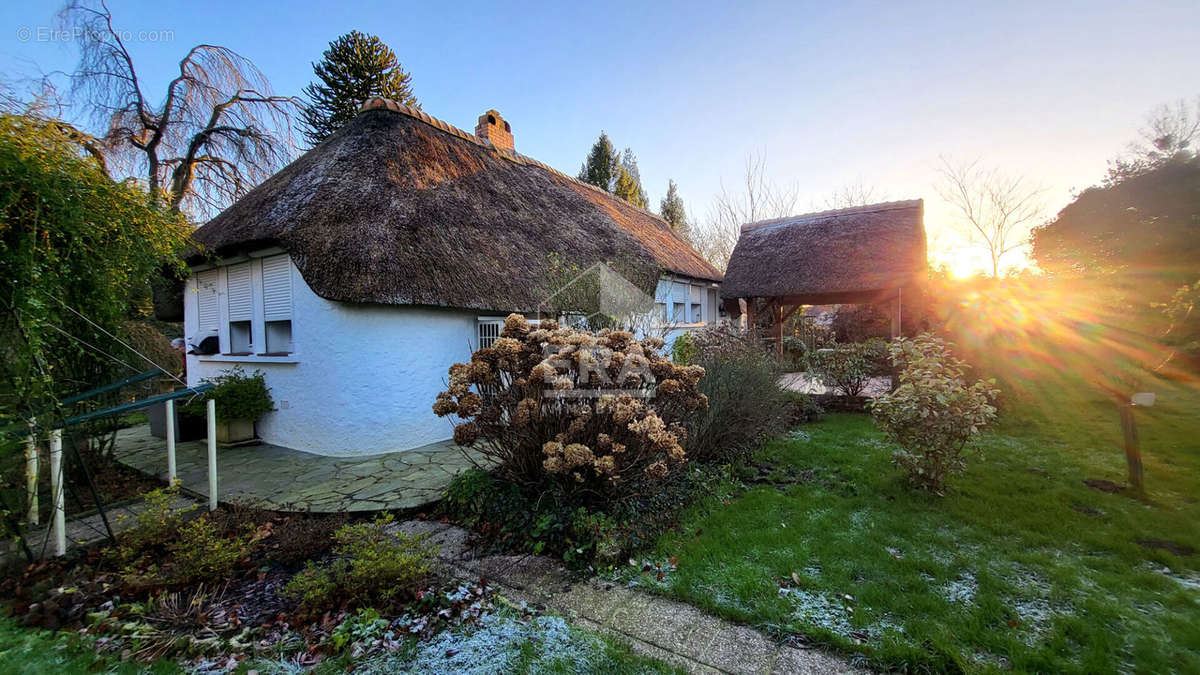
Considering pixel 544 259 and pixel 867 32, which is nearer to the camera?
pixel 867 32

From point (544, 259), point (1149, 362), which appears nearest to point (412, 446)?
point (544, 259)

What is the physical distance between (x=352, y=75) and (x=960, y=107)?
63.8 ft

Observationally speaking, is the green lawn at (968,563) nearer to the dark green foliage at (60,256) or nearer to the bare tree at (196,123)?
the dark green foliage at (60,256)

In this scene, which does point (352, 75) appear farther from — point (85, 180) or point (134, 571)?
point (134, 571)

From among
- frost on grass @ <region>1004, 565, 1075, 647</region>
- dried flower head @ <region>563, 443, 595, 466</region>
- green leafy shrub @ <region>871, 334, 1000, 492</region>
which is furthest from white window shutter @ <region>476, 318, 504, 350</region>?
frost on grass @ <region>1004, 565, 1075, 647</region>

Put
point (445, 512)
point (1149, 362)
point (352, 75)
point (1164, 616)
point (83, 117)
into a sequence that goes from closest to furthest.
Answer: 1. point (1164, 616)
2. point (445, 512)
3. point (1149, 362)
4. point (83, 117)
5. point (352, 75)

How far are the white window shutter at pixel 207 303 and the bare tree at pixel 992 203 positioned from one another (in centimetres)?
2684

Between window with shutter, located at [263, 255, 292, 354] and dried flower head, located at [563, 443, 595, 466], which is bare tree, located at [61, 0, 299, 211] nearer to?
window with shutter, located at [263, 255, 292, 354]

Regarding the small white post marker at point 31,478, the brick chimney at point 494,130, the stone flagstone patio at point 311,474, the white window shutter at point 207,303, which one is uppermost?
the brick chimney at point 494,130

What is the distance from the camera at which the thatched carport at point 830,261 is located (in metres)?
9.99

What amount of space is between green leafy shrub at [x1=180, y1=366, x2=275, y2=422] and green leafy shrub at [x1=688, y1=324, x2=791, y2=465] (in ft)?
20.1

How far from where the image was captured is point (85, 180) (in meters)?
3.60

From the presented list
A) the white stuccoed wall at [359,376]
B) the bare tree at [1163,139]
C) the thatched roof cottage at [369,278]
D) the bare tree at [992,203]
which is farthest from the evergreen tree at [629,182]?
the white stuccoed wall at [359,376]

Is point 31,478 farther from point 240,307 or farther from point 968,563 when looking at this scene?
point 968,563
